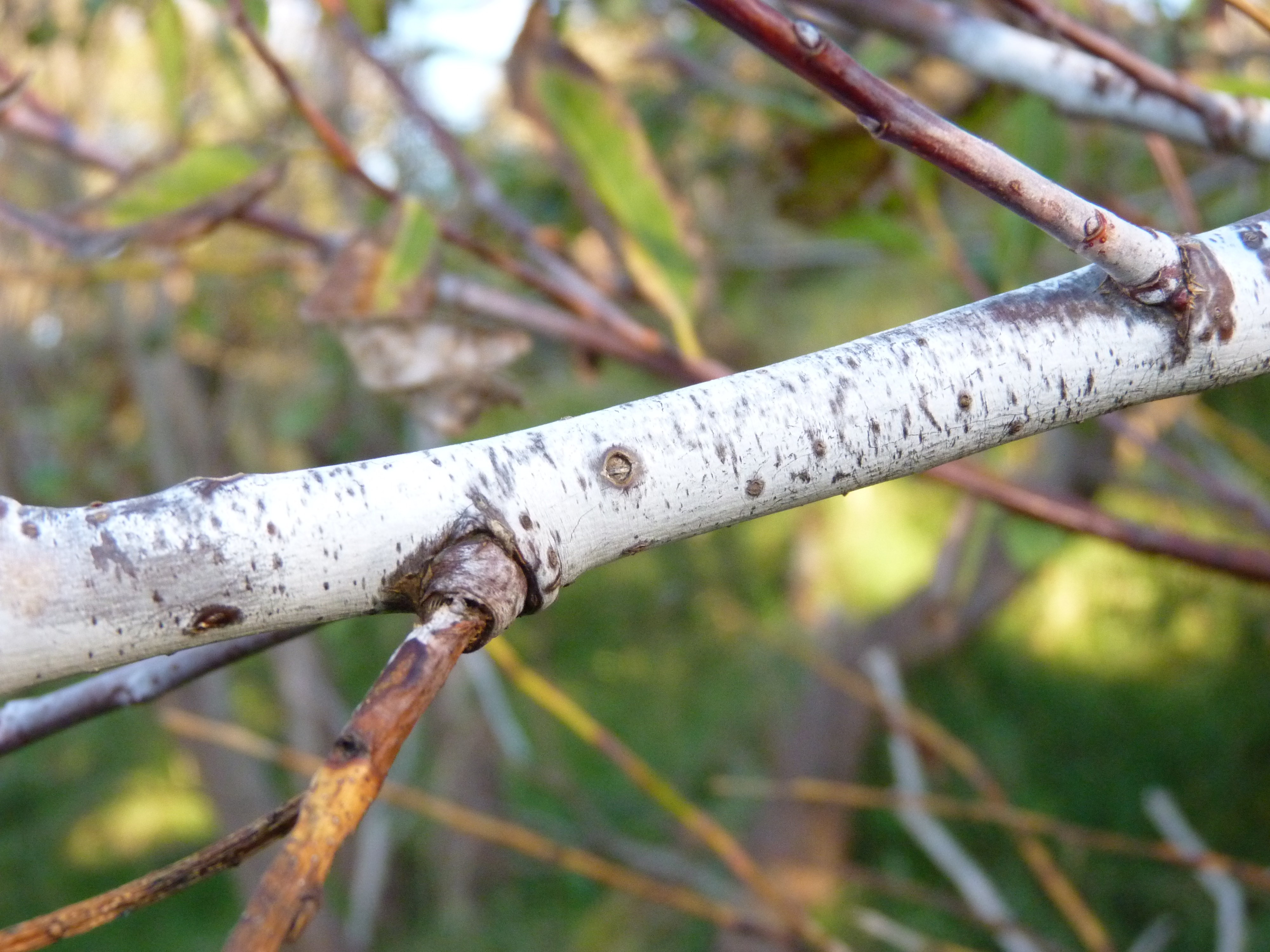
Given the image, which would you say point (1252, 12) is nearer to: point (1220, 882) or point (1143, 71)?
point (1143, 71)

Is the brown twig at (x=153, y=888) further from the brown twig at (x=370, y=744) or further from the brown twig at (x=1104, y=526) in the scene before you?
the brown twig at (x=1104, y=526)

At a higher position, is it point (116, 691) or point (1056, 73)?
point (1056, 73)

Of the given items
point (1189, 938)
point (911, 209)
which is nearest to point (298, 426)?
point (911, 209)

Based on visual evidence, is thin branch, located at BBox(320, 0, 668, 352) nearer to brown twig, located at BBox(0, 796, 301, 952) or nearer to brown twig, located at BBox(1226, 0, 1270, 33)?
brown twig, located at BBox(1226, 0, 1270, 33)

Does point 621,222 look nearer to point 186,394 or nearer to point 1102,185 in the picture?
point 1102,185

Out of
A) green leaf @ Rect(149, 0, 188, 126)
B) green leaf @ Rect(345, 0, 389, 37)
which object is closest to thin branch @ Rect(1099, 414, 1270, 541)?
green leaf @ Rect(345, 0, 389, 37)

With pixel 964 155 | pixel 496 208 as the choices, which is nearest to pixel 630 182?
pixel 496 208
